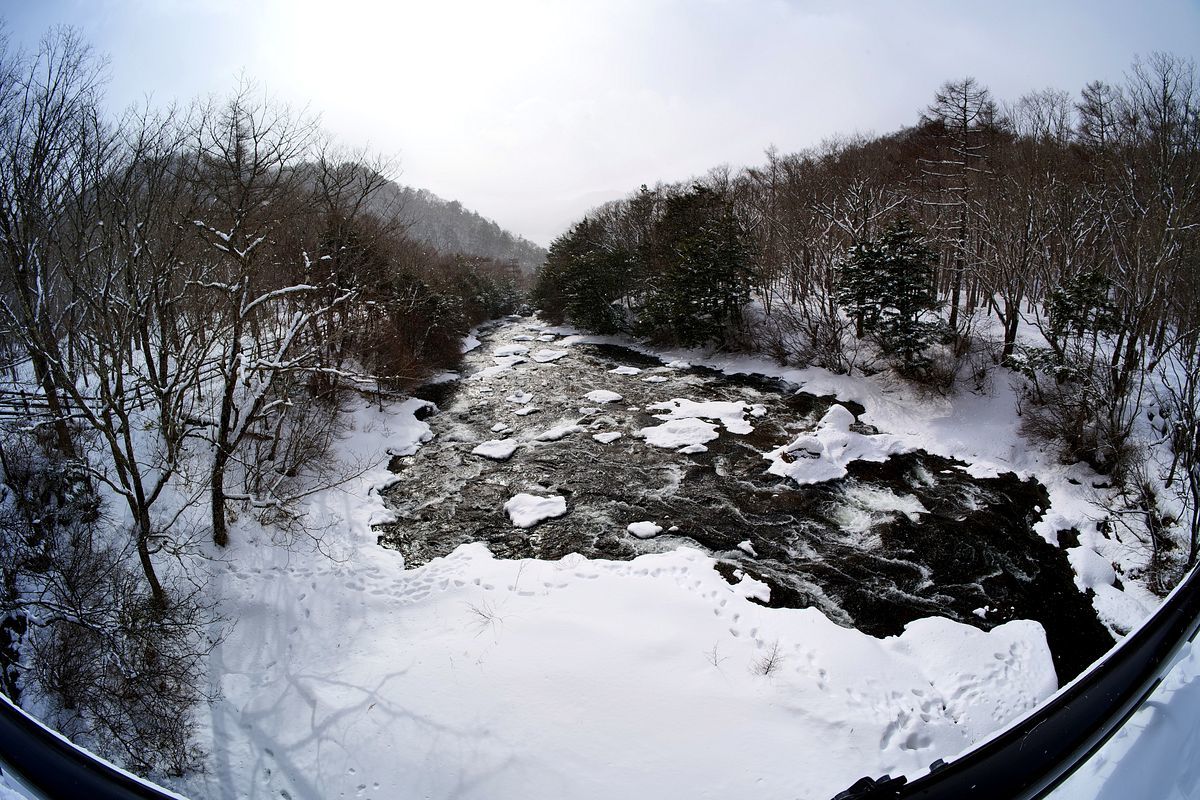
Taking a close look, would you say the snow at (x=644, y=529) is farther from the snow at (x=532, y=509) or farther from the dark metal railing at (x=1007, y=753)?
the dark metal railing at (x=1007, y=753)

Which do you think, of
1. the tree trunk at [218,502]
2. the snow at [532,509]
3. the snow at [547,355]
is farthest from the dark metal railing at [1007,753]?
the snow at [547,355]

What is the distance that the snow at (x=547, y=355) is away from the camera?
20.6 meters

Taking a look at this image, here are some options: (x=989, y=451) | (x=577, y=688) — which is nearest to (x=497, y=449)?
(x=577, y=688)

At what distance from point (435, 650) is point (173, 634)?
2.72m

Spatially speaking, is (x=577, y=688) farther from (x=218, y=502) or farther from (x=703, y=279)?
(x=703, y=279)

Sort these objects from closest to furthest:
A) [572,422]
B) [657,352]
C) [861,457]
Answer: [861,457] → [572,422] → [657,352]

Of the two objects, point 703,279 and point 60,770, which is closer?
point 60,770

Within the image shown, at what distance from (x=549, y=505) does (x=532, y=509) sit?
300mm

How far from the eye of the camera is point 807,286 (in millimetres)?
16500

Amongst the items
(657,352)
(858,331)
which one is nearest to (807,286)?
(858,331)

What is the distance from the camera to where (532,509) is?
829 cm

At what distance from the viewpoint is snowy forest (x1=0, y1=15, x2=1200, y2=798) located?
3.81 metres

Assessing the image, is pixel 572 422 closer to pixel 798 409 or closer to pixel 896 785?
pixel 798 409

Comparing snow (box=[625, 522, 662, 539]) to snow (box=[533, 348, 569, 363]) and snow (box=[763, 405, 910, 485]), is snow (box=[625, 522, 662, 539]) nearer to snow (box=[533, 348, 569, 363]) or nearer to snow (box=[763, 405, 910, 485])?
snow (box=[763, 405, 910, 485])
